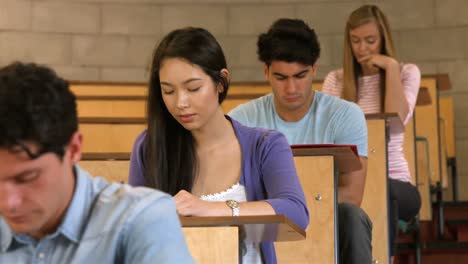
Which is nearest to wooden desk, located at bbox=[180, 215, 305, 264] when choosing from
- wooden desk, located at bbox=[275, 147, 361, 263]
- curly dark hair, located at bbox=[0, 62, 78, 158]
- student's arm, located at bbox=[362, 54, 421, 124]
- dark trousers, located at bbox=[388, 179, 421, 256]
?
wooden desk, located at bbox=[275, 147, 361, 263]

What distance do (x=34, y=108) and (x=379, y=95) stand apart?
113 inches

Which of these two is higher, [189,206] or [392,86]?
[392,86]

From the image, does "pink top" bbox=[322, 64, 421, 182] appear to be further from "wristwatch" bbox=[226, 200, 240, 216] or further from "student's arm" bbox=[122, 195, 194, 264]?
"student's arm" bbox=[122, 195, 194, 264]

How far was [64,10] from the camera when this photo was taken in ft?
20.4

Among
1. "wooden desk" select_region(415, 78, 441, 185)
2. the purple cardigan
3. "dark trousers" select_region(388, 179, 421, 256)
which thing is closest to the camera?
the purple cardigan

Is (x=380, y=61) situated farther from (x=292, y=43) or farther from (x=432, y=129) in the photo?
(x=432, y=129)

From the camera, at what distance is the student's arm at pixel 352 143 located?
9.86 ft

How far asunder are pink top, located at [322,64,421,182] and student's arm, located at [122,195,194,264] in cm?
255

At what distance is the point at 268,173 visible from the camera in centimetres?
226

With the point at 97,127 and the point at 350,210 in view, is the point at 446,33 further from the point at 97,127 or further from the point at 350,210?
the point at 350,210

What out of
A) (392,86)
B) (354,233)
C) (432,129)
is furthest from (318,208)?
(432,129)

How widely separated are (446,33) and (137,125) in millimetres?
2568

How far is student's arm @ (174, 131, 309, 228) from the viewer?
2078 mm

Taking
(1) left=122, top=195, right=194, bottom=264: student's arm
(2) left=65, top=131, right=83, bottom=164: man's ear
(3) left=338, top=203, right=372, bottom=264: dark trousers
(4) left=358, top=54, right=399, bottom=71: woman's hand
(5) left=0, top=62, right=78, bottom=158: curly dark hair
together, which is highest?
(4) left=358, top=54, right=399, bottom=71: woman's hand
